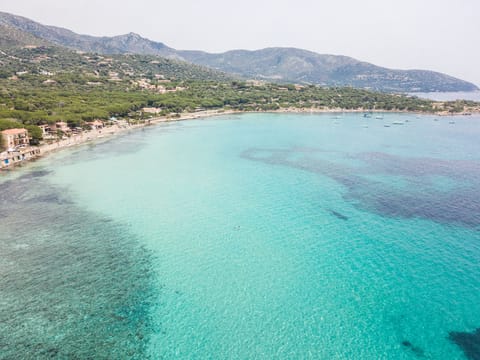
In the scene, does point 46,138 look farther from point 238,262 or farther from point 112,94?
point 238,262

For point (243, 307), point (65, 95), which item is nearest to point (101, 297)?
point (243, 307)

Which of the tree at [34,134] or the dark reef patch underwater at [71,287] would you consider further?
the tree at [34,134]

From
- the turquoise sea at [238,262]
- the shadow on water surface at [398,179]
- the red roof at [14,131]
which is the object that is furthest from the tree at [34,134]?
the shadow on water surface at [398,179]

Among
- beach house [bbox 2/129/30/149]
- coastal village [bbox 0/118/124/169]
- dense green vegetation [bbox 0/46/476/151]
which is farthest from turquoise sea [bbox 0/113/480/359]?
dense green vegetation [bbox 0/46/476/151]

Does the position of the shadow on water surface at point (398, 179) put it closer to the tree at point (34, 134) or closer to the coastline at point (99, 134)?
the coastline at point (99, 134)

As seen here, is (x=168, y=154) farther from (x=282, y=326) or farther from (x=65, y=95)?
(x=65, y=95)

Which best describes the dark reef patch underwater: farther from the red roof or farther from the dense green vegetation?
the dense green vegetation
